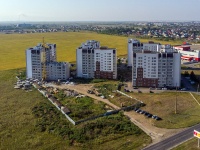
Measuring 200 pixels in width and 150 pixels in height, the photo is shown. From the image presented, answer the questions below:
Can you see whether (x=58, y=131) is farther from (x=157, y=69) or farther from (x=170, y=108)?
(x=157, y=69)

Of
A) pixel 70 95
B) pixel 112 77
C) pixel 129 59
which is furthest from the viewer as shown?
pixel 129 59

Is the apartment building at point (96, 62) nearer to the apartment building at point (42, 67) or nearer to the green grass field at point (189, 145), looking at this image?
the apartment building at point (42, 67)

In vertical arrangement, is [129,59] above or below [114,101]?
above

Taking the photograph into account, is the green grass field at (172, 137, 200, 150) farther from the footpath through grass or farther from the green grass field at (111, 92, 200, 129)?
the green grass field at (111, 92, 200, 129)

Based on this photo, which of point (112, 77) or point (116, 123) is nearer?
point (116, 123)

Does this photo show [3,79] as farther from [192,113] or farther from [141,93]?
[192,113]

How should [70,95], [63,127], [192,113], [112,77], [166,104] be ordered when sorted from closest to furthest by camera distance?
[63,127]
[192,113]
[166,104]
[70,95]
[112,77]

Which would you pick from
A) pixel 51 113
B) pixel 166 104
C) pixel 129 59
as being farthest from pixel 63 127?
pixel 129 59

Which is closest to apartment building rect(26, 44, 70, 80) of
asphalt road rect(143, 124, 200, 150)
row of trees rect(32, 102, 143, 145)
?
row of trees rect(32, 102, 143, 145)
